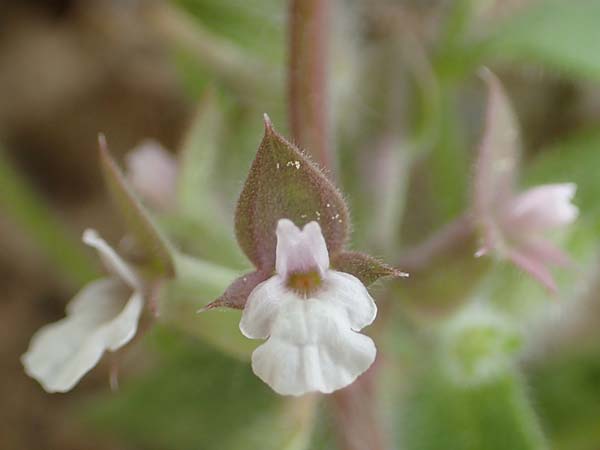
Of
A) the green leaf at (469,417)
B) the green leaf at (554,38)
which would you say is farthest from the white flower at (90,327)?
the green leaf at (554,38)

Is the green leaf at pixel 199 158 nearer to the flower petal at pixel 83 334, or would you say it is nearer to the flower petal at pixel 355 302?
the flower petal at pixel 83 334

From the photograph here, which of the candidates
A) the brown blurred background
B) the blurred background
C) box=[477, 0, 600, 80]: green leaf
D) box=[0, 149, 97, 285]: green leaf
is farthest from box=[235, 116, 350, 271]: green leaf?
the brown blurred background

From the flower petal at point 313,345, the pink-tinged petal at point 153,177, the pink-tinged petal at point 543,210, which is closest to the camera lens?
the flower petal at point 313,345

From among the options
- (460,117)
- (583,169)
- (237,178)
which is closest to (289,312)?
(237,178)

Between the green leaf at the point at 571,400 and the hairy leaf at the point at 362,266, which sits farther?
the green leaf at the point at 571,400

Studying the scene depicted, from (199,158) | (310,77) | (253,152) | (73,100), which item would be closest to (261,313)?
(310,77)
